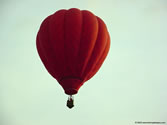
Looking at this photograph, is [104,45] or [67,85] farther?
[104,45]

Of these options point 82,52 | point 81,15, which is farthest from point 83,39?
point 81,15

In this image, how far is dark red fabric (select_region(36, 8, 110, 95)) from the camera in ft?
36.9

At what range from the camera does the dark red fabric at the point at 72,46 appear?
36.9 ft

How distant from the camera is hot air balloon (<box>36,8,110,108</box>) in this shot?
Answer: 11234 millimetres

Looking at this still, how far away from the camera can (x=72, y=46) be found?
11.4 m

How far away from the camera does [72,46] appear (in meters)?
11.4

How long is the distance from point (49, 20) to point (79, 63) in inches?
97.0

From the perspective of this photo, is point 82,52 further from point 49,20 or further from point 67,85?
point 49,20

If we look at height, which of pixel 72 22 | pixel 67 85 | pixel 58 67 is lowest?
pixel 67 85

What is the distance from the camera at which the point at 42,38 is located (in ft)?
39.8

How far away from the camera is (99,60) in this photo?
1213cm

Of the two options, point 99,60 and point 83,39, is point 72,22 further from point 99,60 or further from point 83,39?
point 99,60

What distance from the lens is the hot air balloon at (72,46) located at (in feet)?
36.9

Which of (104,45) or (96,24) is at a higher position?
(96,24)
